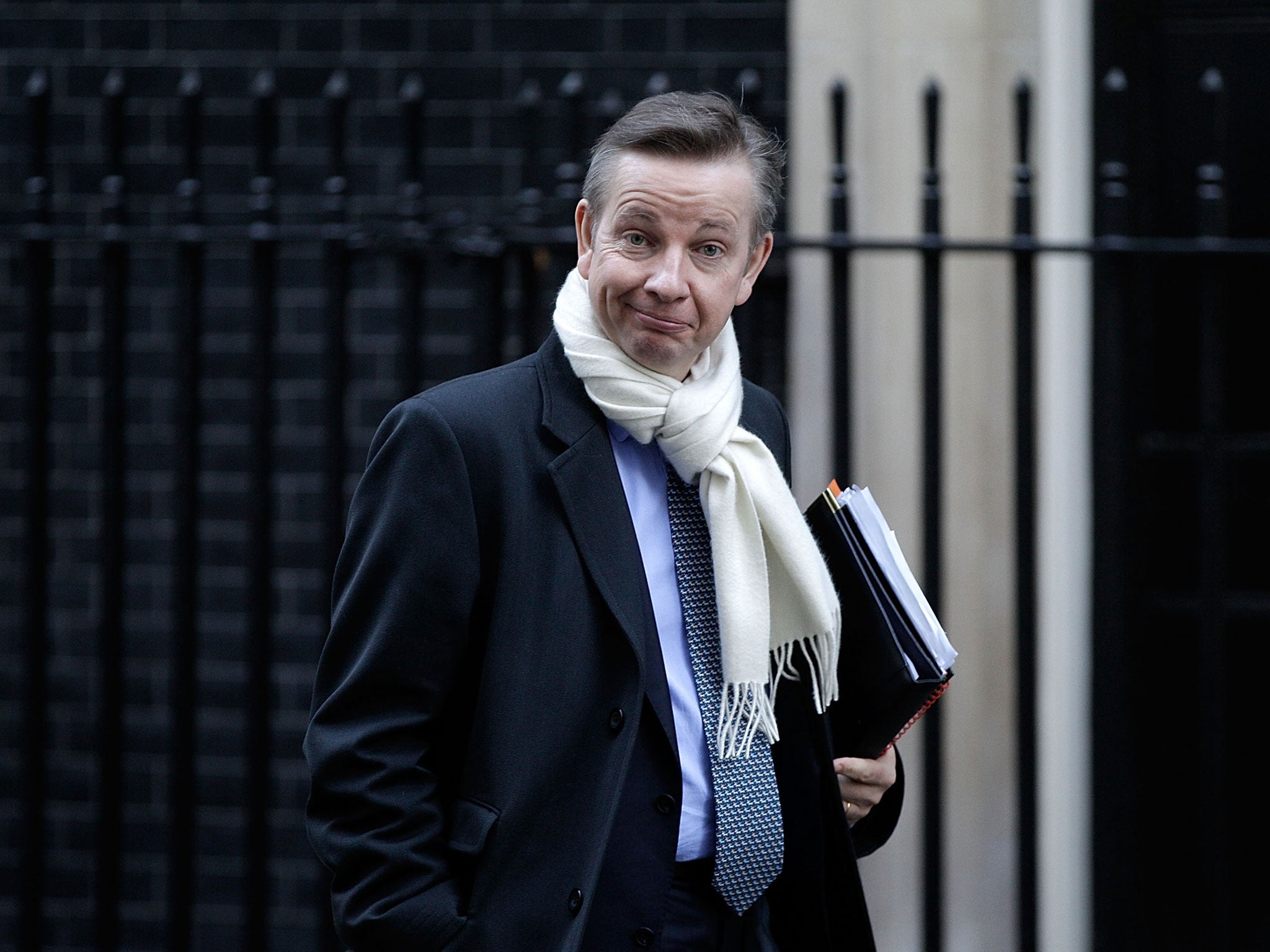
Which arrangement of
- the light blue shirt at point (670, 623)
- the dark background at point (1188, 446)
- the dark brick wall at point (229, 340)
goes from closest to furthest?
the light blue shirt at point (670, 623) < the dark background at point (1188, 446) < the dark brick wall at point (229, 340)

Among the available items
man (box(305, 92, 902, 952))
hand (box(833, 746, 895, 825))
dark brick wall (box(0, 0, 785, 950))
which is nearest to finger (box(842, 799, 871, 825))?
hand (box(833, 746, 895, 825))

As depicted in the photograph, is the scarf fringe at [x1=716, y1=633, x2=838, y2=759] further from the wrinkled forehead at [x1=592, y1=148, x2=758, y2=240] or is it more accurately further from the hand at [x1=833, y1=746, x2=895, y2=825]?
the wrinkled forehead at [x1=592, y1=148, x2=758, y2=240]

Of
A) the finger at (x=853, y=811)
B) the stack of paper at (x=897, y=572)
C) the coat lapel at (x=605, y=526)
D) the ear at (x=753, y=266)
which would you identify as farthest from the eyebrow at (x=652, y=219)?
the finger at (x=853, y=811)

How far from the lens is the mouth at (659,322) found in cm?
195

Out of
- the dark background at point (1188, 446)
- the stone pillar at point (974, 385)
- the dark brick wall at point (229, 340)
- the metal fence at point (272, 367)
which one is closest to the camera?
the metal fence at point (272, 367)

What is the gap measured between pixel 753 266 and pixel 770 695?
61 centimetres

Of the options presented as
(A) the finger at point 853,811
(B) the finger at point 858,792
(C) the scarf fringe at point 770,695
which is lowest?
(A) the finger at point 853,811

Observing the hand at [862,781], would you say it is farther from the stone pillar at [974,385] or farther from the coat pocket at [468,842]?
the stone pillar at [974,385]

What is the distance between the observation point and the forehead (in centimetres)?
191

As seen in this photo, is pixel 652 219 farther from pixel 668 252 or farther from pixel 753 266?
pixel 753 266

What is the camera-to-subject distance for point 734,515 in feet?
6.54

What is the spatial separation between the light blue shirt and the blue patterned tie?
Answer: 0.01 meters

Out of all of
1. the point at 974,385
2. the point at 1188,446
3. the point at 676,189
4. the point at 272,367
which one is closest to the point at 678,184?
the point at 676,189

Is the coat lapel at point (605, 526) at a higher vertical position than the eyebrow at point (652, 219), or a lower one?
lower
